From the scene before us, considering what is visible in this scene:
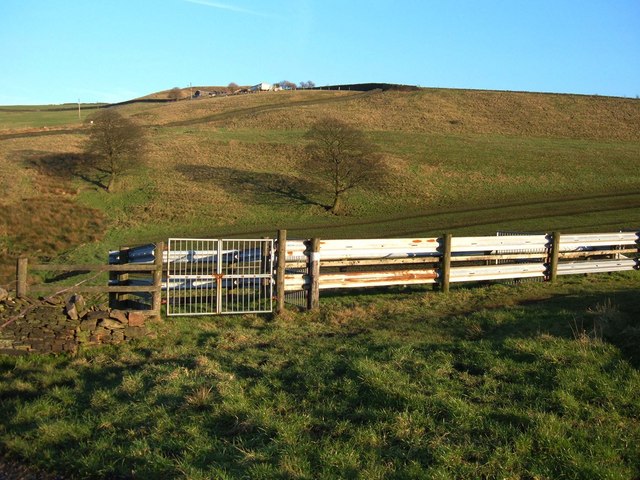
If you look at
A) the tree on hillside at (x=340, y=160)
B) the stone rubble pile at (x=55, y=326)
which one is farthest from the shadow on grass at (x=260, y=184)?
the stone rubble pile at (x=55, y=326)

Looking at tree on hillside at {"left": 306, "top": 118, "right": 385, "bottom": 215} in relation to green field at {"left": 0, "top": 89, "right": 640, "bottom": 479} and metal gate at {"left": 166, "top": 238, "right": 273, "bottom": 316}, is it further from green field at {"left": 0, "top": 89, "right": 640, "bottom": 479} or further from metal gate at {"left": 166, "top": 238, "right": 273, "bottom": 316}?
metal gate at {"left": 166, "top": 238, "right": 273, "bottom": 316}

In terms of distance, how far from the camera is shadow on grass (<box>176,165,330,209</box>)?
149 feet

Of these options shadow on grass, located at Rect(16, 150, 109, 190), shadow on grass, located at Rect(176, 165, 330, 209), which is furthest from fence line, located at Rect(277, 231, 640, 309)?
shadow on grass, located at Rect(16, 150, 109, 190)

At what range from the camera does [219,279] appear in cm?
1182

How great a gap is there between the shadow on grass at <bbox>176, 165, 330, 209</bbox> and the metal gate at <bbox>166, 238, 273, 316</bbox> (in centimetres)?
3083

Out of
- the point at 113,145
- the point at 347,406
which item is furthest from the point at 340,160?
the point at 347,406

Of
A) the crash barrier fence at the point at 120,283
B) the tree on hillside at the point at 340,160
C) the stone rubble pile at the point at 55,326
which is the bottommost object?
the stone rubble pile at the point at 55,326

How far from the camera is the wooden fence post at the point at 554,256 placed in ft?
48.3

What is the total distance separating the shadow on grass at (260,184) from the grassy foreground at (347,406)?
35.2 meters

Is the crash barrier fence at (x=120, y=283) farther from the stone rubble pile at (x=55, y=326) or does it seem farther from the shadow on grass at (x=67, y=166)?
the shadow on grass at (x=67, y=166)

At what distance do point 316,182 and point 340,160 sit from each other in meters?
4.44

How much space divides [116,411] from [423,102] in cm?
8830

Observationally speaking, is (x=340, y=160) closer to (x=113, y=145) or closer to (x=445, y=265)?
(x=113, y=145)

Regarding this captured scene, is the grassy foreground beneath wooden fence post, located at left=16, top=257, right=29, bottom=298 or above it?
beneath
